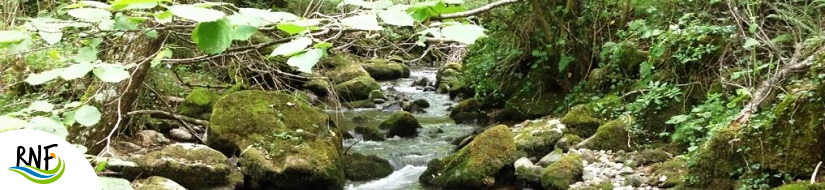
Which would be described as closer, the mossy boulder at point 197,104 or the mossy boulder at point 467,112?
the mossy boulder at point 197,104

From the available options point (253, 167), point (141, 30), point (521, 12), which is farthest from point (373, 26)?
point (521, 12)

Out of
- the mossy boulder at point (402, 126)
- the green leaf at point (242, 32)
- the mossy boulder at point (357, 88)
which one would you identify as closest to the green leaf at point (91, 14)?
the green leaf at point (242, 32)

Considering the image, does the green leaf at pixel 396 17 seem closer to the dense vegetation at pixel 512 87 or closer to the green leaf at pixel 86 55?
the dense vegetation at pixel 512 87

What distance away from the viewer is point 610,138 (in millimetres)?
6230

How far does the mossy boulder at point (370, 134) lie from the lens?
8375 millimetres

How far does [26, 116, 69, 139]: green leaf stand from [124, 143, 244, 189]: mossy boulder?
4429mm

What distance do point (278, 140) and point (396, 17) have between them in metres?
5.43

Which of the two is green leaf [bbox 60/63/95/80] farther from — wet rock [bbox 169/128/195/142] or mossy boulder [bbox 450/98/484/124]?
mossy boulder [bbox 450/98/484/124]

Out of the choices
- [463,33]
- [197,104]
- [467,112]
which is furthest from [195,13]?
[467,112]

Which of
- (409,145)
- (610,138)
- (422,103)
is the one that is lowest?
(422,103)

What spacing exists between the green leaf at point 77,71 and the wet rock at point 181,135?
6224 millimetres

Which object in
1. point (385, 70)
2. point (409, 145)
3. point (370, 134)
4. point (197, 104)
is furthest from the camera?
point (385, 70)

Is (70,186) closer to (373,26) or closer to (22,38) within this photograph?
(22,38)

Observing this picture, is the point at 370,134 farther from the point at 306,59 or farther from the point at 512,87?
the point at 306,59
